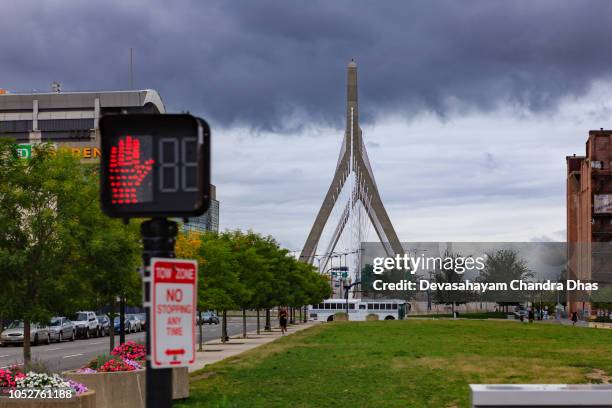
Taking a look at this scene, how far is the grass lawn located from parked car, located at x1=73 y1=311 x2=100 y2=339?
62.4 ft

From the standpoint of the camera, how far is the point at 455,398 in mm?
21641

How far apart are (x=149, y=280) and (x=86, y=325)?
189 ft

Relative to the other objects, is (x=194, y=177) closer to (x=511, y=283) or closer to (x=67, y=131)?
(x=67, y=131)

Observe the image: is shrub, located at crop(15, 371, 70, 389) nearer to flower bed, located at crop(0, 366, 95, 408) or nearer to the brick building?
flower bed, located at crop(0, 366, 95, 408)

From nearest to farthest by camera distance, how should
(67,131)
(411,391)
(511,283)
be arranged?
(411,391)
(67,131)
(511,283)

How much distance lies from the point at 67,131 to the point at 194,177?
142 meters

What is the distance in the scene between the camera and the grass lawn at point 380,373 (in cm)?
2147

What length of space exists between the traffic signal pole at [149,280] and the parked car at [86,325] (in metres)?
55.3

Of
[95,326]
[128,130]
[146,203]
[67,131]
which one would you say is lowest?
[95,326]

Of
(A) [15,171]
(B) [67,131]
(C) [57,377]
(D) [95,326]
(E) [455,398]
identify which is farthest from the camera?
(B) [67,131]

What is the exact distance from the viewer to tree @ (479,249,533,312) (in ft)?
531

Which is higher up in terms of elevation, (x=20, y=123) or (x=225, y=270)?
(x=20, y=123)

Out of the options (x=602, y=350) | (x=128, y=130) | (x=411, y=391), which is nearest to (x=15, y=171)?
(x=411, y=391)

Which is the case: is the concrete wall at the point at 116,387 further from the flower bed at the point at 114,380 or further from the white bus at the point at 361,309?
the white bus at the point at 361,309
